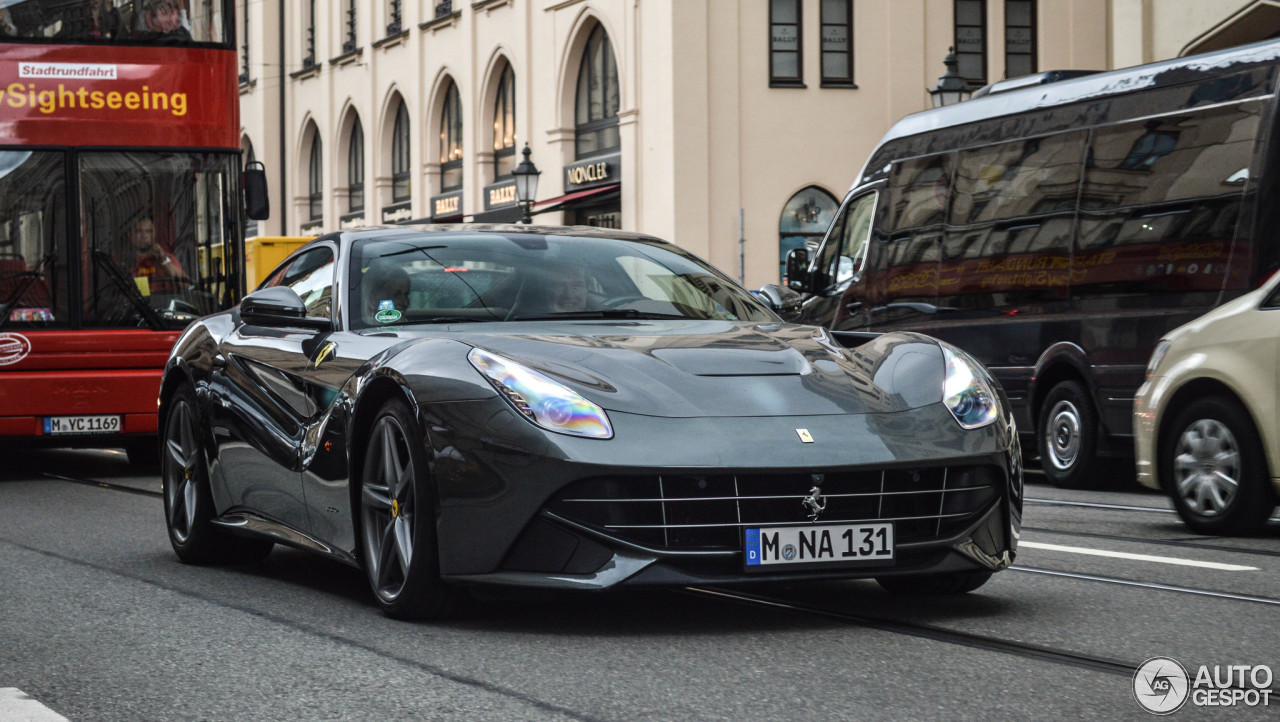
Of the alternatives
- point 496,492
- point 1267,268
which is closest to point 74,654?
point 496,492

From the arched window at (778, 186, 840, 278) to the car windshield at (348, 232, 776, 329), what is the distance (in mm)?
25674

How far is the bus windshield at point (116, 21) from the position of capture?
14125 mm

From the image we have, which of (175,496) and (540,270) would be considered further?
(175,496)

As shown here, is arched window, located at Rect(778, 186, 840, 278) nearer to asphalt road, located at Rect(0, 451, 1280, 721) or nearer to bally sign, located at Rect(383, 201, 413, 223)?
bally sign, located at Rect(383, 201, 413, 223)

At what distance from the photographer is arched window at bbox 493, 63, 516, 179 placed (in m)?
38.9

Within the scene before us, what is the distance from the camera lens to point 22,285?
1400 centimetres

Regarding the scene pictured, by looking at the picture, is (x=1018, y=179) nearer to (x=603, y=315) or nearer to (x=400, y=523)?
(x=603, y=315)

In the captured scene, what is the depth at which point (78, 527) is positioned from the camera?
32.0 ft

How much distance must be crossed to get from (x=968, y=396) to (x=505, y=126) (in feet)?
111

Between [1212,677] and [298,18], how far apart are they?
4832 centimetres

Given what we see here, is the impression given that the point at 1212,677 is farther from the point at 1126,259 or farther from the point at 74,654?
the point at 1126,259

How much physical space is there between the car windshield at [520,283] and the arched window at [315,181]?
Answer: 44.3m

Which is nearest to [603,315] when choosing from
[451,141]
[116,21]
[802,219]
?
[116,21]

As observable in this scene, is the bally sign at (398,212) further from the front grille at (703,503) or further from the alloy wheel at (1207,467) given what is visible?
the front grille at (703,503)
